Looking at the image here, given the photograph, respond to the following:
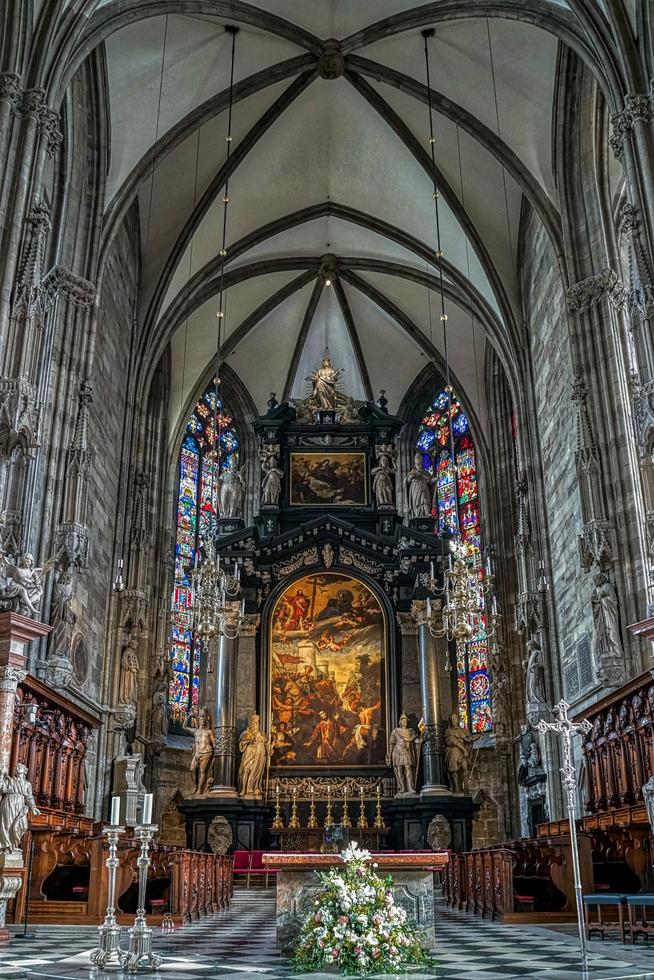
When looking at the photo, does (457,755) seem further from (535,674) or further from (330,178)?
(330,178)

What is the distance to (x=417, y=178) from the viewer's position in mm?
22453

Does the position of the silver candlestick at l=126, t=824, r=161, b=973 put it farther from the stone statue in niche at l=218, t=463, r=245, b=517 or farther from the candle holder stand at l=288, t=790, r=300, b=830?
the stone statue in niche at l=218, t=463, r=245, b=517

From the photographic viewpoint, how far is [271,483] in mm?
25688

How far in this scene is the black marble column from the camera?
21984 millimetres

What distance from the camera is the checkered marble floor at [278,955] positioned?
6754 mm

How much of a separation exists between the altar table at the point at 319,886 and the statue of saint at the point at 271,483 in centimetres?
1636

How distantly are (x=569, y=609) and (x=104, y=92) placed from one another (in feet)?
43.3

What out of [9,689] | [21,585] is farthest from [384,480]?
[9,689]

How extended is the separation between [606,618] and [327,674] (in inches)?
390

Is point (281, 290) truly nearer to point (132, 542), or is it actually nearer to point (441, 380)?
point (441, 380)

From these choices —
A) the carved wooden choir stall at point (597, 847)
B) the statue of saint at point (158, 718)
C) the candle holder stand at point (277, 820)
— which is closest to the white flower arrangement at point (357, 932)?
the carved wooden choir stall at point (597, 847)

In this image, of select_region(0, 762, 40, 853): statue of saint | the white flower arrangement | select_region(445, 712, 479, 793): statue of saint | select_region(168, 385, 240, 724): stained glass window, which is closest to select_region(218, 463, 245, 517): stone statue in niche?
select_region(168, 385, 240, 724): stained glass window

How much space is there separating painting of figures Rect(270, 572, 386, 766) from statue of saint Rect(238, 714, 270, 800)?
607mm

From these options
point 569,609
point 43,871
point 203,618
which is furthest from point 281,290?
point 43,871
